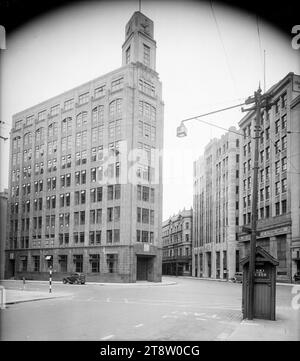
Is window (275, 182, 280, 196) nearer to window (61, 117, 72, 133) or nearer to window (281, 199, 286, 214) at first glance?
window (281, 199, 286, 214)

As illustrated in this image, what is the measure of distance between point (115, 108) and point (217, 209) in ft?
125

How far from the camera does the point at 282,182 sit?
Answer: 5612cm

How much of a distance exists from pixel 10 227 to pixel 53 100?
83.6 ft

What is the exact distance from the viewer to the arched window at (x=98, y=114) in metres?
62.0

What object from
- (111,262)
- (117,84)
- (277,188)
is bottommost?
(111,262)

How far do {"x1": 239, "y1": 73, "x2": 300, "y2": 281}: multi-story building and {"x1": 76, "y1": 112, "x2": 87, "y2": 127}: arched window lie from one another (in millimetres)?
25109

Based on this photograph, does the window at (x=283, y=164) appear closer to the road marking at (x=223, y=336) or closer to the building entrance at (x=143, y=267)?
the building entrance at (x=143, y=267)

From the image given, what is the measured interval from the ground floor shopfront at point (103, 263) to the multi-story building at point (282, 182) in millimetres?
16203

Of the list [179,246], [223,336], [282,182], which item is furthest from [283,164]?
→ [179,246]

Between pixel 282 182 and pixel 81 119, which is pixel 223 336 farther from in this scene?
pixel 81 119

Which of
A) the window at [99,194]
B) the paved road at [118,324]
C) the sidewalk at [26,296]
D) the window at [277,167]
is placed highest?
the window at [277,167]


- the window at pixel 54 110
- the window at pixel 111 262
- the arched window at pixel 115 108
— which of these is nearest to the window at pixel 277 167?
the arched window at pixel 115 108
